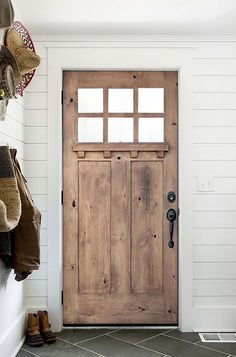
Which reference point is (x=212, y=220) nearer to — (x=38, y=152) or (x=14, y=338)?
(x=38, y=152)

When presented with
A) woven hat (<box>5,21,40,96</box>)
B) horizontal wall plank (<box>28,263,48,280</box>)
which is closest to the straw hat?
woven hat (<box>5,21,40,96</box>)

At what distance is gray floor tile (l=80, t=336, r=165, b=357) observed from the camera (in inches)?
124

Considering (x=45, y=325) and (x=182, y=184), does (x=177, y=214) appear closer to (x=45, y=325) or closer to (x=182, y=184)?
(x=182, y=184)

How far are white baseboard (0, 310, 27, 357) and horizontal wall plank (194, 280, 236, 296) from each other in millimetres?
1370

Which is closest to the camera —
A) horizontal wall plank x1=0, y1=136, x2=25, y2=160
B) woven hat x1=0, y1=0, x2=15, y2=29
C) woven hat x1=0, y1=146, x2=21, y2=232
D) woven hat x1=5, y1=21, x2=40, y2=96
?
woven hat x1=0, y1=0, x2=15, y2=29

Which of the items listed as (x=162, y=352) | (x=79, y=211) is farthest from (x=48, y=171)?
(x=162, y=352)

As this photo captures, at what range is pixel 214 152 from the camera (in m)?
3.64

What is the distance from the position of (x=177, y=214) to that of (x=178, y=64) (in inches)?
47.4

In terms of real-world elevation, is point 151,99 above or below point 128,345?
above

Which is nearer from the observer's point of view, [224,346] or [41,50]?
[224,346]

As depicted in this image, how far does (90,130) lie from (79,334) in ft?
5.31

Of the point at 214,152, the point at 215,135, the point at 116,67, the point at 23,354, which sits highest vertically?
the point at 116,67

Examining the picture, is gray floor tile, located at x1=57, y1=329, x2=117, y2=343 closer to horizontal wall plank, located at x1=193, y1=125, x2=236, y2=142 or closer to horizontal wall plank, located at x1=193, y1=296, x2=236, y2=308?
horizontal wall plank, located at x1=193, y1=296, x2=236, y2=308

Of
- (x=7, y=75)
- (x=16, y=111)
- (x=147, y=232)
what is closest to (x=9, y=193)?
(x=7, y=75)
